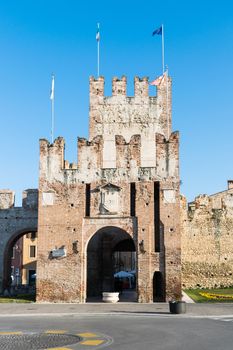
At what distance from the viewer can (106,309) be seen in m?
26.2

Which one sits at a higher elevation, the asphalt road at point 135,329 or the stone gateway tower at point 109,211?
the stone gateway tower at point 109,211

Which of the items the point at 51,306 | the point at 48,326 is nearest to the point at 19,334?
the point at 48,326

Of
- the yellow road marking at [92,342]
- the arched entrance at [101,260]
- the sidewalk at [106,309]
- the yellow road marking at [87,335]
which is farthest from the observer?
the arched entrance at [101,260]

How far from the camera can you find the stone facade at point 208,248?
39781 millimetres

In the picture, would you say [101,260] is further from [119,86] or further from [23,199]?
[119,86]

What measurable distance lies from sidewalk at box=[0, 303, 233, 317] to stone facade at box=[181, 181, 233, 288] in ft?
39.0

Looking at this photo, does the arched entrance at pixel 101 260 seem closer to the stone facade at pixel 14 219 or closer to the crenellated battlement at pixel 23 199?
the stone facade at pixel 14 219

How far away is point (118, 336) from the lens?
15.9m

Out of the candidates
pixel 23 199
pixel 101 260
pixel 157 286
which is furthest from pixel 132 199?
pixel 23 199

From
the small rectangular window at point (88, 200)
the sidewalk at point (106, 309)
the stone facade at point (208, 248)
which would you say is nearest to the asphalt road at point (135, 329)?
the sidewalk at point (106, 309)

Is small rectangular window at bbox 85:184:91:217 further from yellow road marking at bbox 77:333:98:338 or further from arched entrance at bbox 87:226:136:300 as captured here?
yellow road marking at bbox 77:333:98:338

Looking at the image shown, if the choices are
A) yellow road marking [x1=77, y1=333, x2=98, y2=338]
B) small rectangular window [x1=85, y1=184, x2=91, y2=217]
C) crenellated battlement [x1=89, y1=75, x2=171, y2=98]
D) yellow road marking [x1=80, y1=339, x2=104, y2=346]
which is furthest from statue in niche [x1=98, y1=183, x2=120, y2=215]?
yellow road marking [x1=80, y1=339, x2=104, y2=346]

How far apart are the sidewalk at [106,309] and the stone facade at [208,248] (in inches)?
468

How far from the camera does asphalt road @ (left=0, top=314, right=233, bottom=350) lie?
1398 cm
